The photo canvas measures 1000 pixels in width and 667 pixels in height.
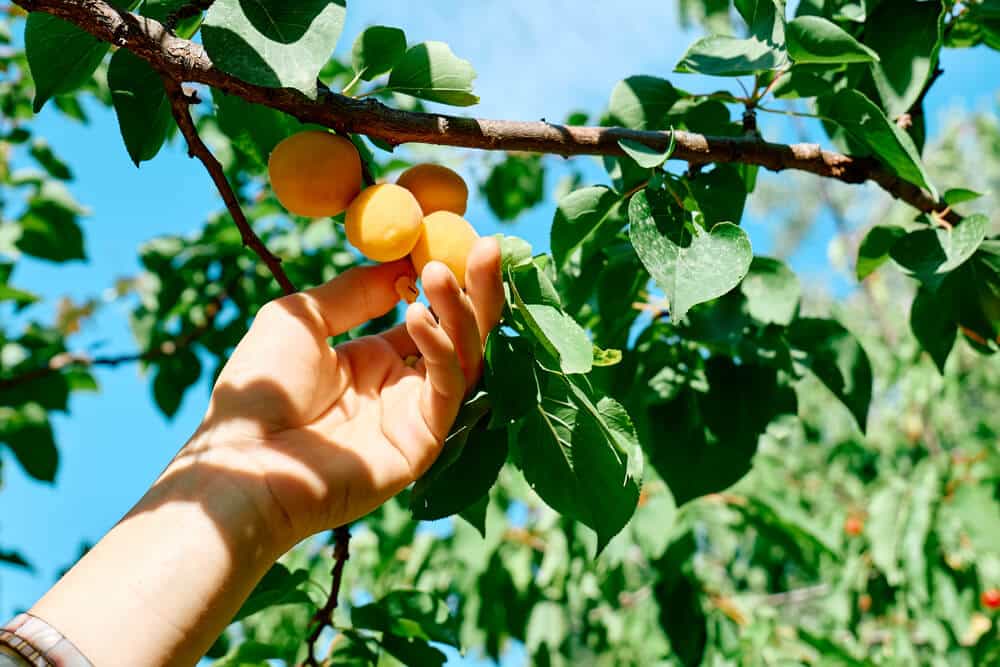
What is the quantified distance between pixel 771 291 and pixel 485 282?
650 millimetres

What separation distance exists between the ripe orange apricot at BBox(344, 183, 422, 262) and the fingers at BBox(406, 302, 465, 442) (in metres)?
0.10

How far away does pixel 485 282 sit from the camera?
77 centimetres

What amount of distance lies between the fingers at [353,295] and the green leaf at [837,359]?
720mm

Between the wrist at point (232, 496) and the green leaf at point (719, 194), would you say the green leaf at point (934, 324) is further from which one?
the wrist at point (232, 496)

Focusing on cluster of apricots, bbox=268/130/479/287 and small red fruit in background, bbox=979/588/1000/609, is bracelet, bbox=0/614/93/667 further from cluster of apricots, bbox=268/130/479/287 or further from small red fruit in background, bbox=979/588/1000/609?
small red fruit in background, bbox=979/588/1000/609

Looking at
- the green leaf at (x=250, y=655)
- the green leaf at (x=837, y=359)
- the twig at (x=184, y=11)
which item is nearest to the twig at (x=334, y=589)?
the green leaf at (x=250, y=655)

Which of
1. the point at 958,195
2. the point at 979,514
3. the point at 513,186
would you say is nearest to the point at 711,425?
the point at 958,195

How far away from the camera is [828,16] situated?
3.99 ft

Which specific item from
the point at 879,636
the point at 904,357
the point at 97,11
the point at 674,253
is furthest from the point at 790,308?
the point at 904,357

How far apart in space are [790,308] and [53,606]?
3.35 ft

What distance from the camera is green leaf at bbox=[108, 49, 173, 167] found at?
98 centimetres

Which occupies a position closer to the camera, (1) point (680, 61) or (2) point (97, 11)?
(2) point (97, 11)

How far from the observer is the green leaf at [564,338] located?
0.77 m

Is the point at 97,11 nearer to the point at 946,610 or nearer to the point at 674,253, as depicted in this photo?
the point at 674,253
